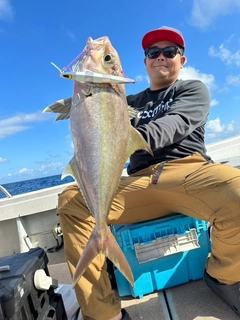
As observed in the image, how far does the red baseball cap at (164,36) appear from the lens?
3004mm

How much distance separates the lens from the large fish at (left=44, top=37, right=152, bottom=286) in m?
1.74

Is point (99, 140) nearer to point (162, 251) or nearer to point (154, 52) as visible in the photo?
point (162, 251)

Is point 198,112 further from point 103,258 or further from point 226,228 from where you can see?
point 103,258

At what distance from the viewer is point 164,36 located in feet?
9.93

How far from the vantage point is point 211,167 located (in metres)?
2.29

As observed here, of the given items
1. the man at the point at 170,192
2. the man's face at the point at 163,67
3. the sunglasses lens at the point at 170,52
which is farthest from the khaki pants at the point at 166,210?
the sunglasses lens at the point at 170,52

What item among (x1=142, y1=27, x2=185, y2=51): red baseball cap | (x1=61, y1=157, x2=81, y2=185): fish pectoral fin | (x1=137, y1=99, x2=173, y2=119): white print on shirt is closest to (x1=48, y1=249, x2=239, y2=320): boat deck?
(x1=61, y1=157, x2=81, y2=185): fish pectoral fin

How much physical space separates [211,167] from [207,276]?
934 millimetres

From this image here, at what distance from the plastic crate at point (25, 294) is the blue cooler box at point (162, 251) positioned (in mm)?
732

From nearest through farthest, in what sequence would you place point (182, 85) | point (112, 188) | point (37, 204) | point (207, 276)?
point (112, 188) → point (207, 276) → point (182, 85) → point (37, 204)

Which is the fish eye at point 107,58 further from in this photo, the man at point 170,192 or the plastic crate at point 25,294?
the plastic crate at point 25,294

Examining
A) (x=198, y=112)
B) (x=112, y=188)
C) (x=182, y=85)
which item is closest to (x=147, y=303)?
(x=112, y=188)

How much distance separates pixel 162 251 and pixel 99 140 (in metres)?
1.33

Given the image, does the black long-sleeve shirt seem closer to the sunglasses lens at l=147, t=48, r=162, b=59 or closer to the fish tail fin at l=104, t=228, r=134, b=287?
the sunglasses lens at l=147, t=48, r=162, b=59
